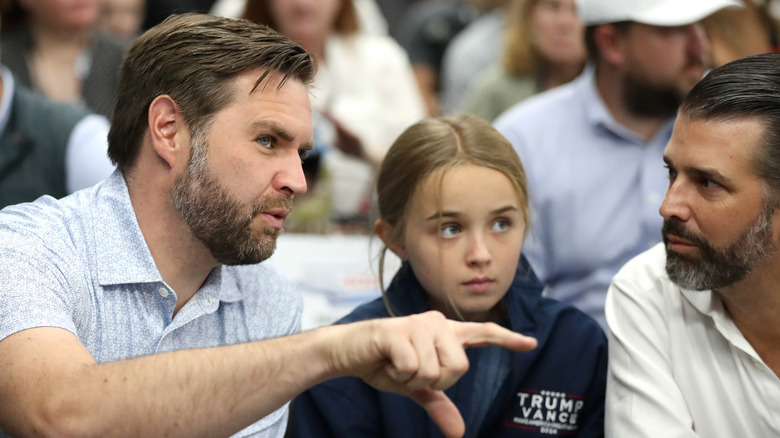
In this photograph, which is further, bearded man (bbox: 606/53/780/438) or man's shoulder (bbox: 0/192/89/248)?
bearded man (bbox: 606/53/780/438)

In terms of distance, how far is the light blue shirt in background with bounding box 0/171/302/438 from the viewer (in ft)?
6.00

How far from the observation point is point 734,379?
2193 mm

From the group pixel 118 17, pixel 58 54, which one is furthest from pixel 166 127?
pixel 118 17

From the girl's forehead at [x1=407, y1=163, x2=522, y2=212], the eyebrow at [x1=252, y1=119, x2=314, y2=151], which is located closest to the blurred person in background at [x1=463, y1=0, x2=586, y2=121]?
the girl's forehead at [x1=407, y1=163, x2=522, y2=212]

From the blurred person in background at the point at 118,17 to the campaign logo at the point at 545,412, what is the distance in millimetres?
3596

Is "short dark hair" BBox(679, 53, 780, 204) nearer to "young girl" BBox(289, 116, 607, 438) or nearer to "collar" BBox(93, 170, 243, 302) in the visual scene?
"young girl" BBox(289, 116, 607, 438)

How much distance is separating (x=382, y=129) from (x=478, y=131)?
1896mm

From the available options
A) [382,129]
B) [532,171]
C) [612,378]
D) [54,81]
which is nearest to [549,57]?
[382,129]

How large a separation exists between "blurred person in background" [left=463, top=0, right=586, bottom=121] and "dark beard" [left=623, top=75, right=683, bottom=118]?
1.19 m

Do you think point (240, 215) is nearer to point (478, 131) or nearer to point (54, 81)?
point (478, 131)

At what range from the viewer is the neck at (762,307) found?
2170 mm

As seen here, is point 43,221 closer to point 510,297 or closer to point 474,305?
point 474,305

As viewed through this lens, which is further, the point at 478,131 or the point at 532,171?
the point at 532,171

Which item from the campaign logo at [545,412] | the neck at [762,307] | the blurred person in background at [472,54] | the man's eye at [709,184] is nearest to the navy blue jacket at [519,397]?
the campaign logo at [545,412]
